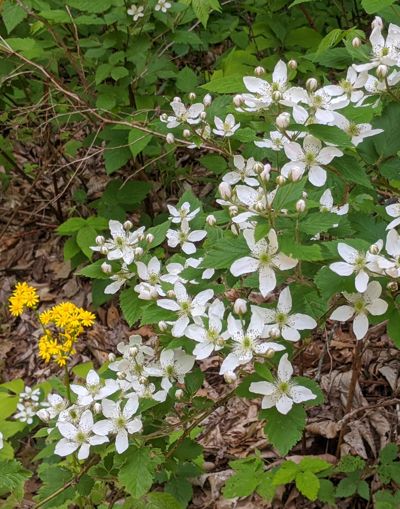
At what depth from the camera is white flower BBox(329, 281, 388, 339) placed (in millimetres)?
1495

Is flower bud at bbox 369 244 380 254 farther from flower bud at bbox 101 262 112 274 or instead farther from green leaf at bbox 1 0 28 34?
green leaf at bbox 1 0 28 34

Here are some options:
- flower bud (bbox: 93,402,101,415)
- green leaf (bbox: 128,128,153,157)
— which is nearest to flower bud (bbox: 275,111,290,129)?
flower bud (bbox: 93,402,101,415)

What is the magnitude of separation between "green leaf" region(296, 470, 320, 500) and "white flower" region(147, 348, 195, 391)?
0.69 meters

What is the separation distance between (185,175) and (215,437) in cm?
168

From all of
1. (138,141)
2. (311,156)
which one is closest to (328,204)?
(311,156)

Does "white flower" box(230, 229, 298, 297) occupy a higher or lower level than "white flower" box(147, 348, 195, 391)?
higher

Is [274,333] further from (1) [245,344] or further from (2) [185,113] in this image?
(2) [185,113]

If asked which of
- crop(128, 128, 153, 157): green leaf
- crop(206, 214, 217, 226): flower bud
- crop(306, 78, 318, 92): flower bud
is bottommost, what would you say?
crop(128, 128, 153, 157): green leaf

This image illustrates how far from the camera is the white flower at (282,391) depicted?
1.59m

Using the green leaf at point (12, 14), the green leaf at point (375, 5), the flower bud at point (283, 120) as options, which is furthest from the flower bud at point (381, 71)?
the green leaf at point (12, 14)

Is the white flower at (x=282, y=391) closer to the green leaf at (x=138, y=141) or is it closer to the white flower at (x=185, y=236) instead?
the white flower at (x=185, y=236)

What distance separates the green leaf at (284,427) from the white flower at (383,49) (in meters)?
0.94

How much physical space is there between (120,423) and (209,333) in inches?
15.0

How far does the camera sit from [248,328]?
1546mm
